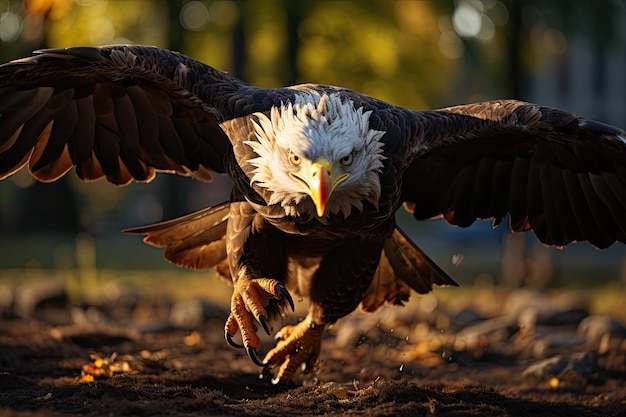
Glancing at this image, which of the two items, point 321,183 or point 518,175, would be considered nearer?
point 321,183

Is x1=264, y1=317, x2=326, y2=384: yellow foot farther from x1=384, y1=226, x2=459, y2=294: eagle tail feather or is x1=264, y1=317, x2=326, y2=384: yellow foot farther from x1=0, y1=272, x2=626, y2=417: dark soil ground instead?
x1=384, y1=226, x2=459, y2=294: eagle tail feather

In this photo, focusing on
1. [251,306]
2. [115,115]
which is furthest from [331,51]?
[251,306]

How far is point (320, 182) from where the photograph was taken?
371 centimetres

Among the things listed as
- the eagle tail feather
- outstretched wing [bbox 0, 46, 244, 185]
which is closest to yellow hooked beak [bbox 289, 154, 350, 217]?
outstretched wing [bbox 0, 46, 244, 185]

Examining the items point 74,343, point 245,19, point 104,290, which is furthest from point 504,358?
point 245,19

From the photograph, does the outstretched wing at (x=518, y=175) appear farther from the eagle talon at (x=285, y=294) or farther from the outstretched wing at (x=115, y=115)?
the outstretched wing at (x=115, y=115)

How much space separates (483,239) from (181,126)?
62.2 feet

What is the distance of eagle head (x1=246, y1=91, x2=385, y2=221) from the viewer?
3.85 m

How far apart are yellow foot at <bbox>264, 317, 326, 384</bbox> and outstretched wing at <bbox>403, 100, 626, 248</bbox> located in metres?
0.98

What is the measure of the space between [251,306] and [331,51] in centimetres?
1170

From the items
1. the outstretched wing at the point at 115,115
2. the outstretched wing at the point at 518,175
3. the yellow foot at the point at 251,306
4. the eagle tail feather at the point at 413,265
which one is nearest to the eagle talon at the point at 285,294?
the yellow foot at the point at 251,306

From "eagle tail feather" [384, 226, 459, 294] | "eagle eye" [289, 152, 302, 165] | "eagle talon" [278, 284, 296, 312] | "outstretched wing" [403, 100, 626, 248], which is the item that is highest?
"eagle eye" [289, 152, 302, 165]

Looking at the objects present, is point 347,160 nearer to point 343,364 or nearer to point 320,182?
point 320,182

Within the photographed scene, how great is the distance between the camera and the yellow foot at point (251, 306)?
4.26 metres
